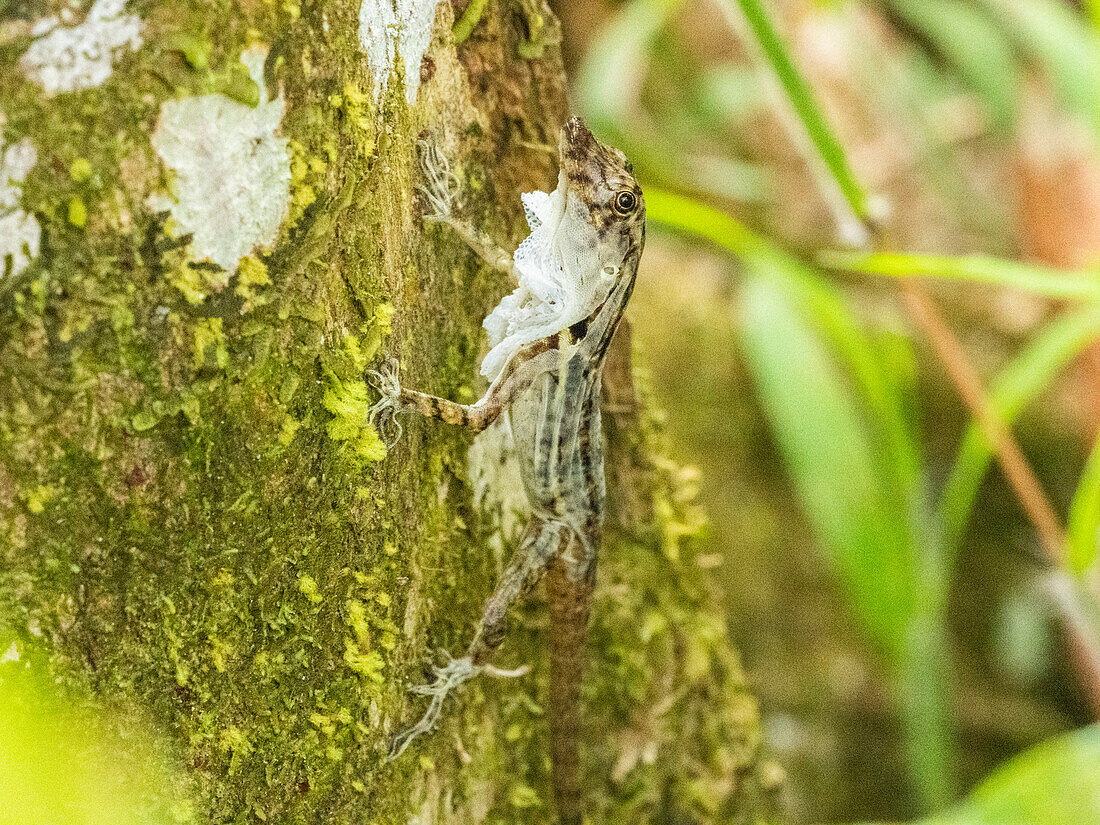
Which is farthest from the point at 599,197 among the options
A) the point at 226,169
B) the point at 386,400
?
the point at 226,169

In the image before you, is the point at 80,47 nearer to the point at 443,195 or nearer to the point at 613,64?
the point at 443,195

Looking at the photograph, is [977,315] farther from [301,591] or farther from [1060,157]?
[301,591]

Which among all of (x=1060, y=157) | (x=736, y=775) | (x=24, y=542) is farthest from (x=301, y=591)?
(x=1060, y=157)

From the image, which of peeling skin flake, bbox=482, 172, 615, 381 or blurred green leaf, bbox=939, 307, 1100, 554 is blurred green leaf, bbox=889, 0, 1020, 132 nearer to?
blurred green leaf, bbox=939, 307, 1100, 554

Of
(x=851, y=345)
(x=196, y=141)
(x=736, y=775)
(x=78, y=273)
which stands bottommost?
(x=736, y=775)

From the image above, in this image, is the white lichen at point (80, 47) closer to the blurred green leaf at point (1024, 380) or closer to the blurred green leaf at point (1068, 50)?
the blurred green leaf at point (1024, 380)

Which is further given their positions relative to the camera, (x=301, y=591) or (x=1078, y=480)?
(x=1078, y=480)

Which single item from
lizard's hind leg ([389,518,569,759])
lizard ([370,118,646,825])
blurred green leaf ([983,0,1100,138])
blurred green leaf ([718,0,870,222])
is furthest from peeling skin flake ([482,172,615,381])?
blurred green leaf ([983,0,1100,138])
